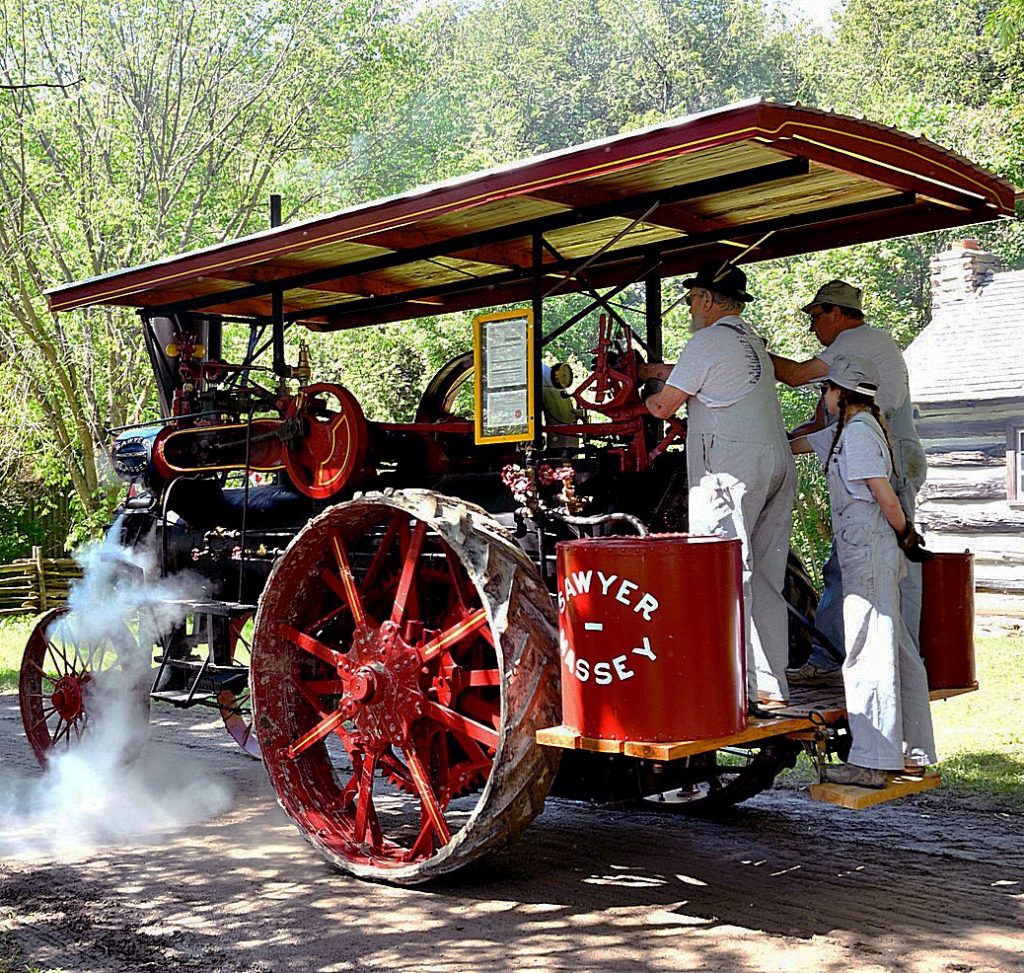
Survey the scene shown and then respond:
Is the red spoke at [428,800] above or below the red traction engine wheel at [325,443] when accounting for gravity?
below

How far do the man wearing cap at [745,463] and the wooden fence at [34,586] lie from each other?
15526mm

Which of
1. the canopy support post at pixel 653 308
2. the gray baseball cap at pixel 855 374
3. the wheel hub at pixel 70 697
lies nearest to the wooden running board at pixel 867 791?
the gray baseball cap at pixel 855 374

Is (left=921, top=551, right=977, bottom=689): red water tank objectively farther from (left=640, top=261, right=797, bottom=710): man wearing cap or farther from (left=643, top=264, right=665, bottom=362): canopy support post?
(left=643, top=264, right=665, bottom=362): canopy support post

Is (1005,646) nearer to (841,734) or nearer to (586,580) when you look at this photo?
(841,734)

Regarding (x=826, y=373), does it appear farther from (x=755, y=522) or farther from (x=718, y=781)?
(x=718, y=781)

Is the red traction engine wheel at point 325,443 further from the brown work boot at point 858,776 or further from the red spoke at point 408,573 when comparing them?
the brown work boot at point 858,776

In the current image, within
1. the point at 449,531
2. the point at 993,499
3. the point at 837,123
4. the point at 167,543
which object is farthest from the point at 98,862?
the point at 993,499

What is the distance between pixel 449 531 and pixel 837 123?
1.85 meters

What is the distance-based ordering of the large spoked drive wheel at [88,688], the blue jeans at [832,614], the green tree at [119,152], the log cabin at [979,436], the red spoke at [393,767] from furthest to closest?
1. the green tree at [119,152]
2. the log cabin at [979,436]
3. the large spoked drive wheel at [88,688]
4. the blue jeans at [832,614]
5. the red spoke at [393,767]

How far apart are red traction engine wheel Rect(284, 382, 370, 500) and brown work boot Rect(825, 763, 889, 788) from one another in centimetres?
242

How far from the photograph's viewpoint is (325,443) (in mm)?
6152

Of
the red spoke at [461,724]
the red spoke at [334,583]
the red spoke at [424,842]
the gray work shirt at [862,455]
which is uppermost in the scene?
the gray work shirt at [862,455]

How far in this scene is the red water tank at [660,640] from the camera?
14.0 feet

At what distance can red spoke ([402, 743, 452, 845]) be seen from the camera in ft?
16.4
